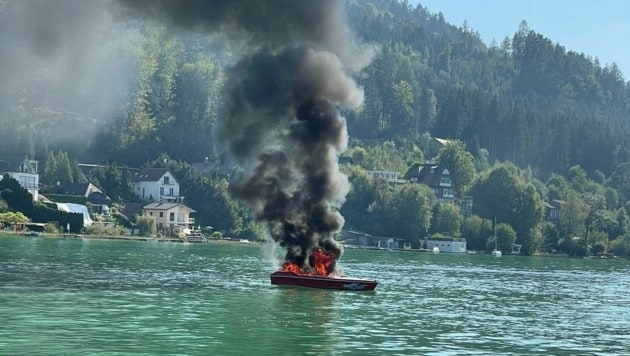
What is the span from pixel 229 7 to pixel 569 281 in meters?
55.2

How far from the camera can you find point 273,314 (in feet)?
234

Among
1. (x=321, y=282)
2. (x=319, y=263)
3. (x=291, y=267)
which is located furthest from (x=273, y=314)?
(x=319, y=263)

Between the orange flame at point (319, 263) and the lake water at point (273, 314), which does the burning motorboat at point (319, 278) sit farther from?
the lake water at point (273, 314)

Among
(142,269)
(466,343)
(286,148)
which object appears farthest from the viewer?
(142,269)

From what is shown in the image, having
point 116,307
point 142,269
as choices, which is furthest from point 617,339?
point 142,269

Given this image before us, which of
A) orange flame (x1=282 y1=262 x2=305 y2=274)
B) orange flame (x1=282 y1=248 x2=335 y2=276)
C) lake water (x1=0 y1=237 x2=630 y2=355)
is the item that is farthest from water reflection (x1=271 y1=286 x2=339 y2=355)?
orange flame (x1=282 y1=248 x2=335 y2=276)

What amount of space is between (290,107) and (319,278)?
16.8 metres

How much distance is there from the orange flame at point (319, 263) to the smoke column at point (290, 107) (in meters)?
0.49

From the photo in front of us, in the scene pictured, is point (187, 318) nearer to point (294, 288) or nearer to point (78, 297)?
point (78, 297)

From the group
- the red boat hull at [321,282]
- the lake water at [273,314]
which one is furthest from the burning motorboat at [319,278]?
the lake water at [273,314]

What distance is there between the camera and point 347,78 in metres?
101

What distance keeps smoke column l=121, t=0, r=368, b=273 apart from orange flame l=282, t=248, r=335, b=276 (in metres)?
0.49

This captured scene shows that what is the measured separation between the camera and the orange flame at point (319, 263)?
95.1m

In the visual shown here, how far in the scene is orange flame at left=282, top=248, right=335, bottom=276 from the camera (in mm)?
95125
